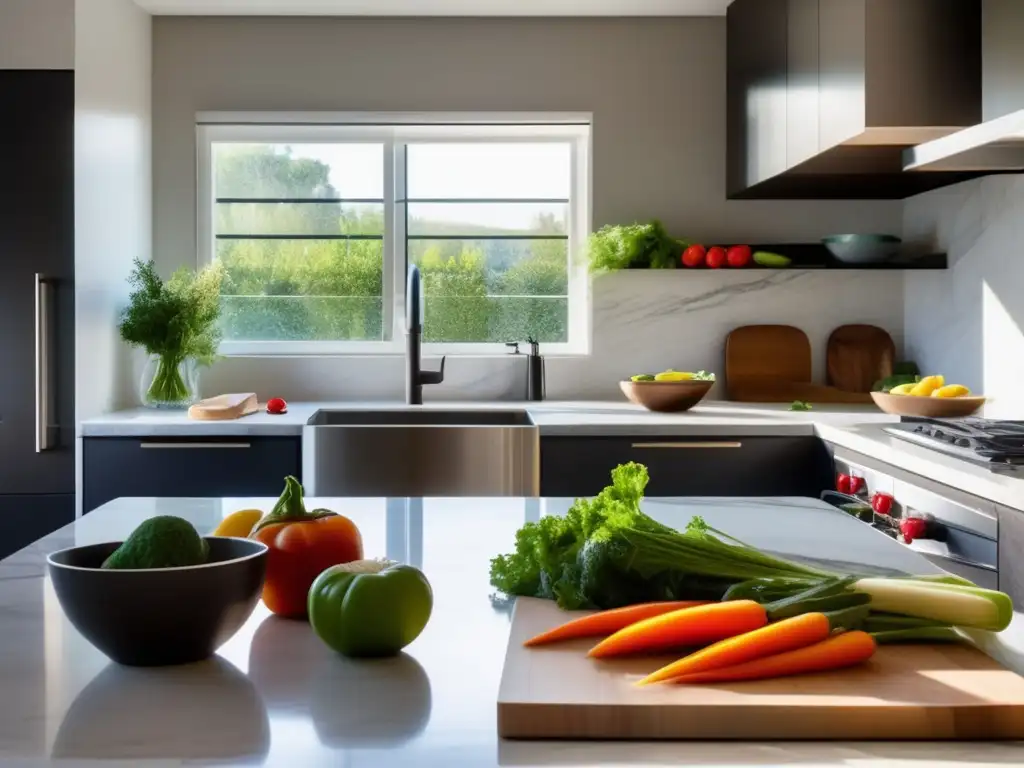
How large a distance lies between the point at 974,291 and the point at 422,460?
1.87 meters

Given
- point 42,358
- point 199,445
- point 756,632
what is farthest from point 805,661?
point 42,358

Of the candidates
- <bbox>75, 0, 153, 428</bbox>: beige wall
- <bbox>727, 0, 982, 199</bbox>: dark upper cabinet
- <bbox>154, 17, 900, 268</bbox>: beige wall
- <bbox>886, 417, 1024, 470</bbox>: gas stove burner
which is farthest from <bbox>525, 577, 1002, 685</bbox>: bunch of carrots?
<bbox>154, 17, 900, 268</bbox>: beige wall

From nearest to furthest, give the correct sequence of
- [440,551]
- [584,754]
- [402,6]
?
[584,754]
[440,551]
[402,6]

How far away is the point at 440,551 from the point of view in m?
1.57

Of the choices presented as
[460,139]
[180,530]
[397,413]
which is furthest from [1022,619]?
[460,139]

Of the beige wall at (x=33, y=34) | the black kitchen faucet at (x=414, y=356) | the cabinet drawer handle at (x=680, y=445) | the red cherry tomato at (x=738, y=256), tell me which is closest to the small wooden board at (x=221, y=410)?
the black kitchen faucet at (x=414, y=356)

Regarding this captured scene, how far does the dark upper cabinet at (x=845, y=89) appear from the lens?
112 inches

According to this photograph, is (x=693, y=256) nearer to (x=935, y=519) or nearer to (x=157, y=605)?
(x=935, y=519)

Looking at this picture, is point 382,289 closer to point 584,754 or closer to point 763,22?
point 763,22

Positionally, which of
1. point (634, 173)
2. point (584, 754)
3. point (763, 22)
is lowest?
point (584, 754)

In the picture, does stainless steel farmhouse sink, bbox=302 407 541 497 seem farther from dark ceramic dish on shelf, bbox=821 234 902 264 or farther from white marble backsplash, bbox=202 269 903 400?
dark ceramic dish on shelf, bbox=821 234 902 264

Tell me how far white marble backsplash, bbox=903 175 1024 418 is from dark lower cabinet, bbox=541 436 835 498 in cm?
60

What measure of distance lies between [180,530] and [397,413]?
2.87 meters

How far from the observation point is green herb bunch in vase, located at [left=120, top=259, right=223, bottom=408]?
379 cm
